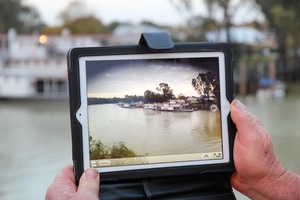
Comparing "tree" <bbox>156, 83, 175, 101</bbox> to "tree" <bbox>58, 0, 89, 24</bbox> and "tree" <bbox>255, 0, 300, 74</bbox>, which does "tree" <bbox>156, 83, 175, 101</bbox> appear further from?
"tree" <bbox>58, 0, 89, 24</bbox>

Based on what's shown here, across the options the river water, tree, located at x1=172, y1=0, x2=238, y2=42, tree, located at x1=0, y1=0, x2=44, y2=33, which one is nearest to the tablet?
the river water

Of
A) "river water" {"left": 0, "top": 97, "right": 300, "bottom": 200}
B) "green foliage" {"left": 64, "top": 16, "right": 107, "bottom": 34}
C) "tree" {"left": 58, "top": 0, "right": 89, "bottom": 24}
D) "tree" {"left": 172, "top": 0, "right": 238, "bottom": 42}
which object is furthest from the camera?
"tree" {"left": 58, "top": 0, "right": 89, "bottom": 24}

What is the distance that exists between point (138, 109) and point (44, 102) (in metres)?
14.3

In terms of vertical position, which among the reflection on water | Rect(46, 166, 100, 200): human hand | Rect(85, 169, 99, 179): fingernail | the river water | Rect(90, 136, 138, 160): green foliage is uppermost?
the reflection on water

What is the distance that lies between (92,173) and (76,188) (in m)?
0.04

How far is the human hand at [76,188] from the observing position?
2.99 feet

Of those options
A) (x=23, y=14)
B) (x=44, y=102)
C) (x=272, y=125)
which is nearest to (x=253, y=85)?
(x=44, y=102)

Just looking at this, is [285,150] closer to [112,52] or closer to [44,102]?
[112,52]

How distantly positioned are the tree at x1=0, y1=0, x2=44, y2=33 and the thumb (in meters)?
28.4

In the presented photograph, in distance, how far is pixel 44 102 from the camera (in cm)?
1500

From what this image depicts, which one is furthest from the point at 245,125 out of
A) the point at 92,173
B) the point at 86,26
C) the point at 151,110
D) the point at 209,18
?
the point at 86,26

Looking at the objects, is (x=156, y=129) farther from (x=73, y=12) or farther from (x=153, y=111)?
(x=73, y=12)

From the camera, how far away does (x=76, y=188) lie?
0.95 m

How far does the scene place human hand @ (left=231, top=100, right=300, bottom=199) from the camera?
38.7 inches
